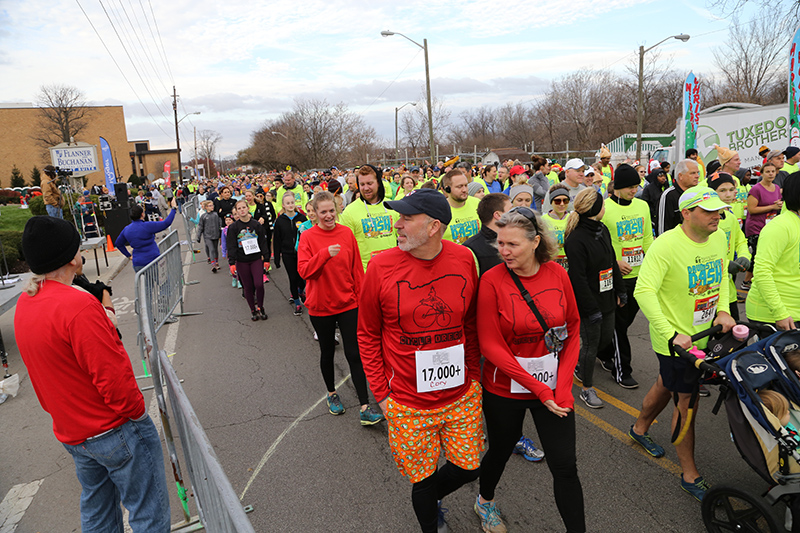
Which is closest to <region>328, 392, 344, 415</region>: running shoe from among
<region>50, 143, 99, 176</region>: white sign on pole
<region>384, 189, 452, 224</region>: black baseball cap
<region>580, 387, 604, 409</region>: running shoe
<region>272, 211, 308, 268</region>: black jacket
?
<region>580, 387, 604, 409</region>: running shoe

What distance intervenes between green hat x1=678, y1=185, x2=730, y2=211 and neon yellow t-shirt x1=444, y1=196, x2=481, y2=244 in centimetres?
234

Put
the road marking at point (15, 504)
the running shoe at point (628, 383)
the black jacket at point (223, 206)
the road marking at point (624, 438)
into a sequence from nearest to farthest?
the road marking at point (15, 504)
the road marking at point (624, 438)
the running shoe at point (628, 383)
the black jacket at point (223, 206)

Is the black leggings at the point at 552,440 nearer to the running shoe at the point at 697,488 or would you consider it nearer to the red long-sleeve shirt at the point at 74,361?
the running shoe at the point at 697,488

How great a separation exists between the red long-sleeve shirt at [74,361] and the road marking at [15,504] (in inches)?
70.1

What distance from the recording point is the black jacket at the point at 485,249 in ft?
A: 12.6

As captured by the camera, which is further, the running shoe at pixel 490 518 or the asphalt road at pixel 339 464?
the asphalt road at pixel 339 464

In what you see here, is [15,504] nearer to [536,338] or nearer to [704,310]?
[536,338]

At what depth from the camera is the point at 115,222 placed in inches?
688

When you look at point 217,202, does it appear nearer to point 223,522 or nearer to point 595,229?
point 595,229

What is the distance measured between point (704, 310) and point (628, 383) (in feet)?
6.24

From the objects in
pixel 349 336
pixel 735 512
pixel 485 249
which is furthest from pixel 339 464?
pixel 735 512

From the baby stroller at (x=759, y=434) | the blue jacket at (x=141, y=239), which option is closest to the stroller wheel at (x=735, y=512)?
the baby stroller at (x=759, y=434)

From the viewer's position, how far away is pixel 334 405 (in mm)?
4895

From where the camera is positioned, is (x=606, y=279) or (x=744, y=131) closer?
(x=606, y=279)
